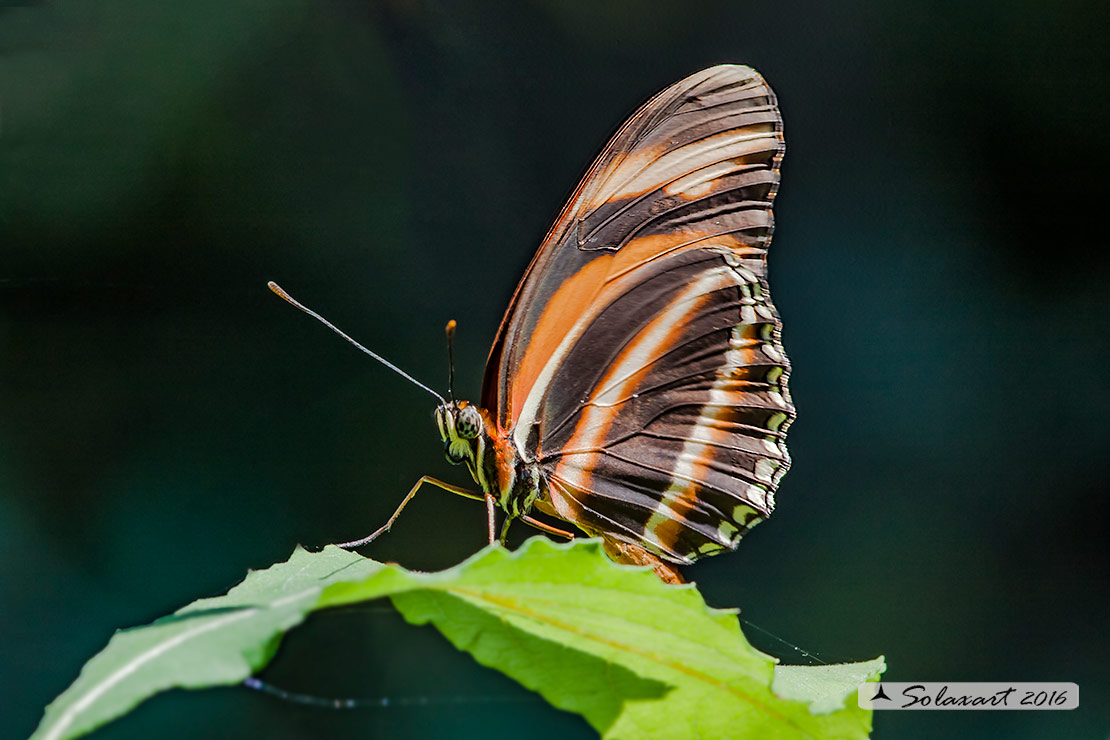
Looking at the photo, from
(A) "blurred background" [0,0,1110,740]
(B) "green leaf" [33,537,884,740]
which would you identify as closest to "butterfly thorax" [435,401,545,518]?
(B) "green leaf" [33,537,884,740]

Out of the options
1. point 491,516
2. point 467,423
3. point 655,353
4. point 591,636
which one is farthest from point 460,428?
point 591,636

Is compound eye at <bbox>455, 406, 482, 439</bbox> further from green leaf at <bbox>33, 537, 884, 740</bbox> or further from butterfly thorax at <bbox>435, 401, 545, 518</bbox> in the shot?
green leaf at <bbox>33, 537, 884, 740</bbox>

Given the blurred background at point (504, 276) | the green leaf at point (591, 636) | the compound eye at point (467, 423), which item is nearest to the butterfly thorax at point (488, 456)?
the compound eye at point (467, 423)

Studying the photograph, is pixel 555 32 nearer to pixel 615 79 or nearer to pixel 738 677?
pixel 615 79

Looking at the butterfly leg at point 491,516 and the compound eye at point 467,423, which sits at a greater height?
the compound eye at point 467,423

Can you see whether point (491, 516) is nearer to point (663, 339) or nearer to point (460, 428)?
point (460, 428)

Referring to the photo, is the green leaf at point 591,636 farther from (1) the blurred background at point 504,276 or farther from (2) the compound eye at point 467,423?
(1) the blurred background at point 504,276
